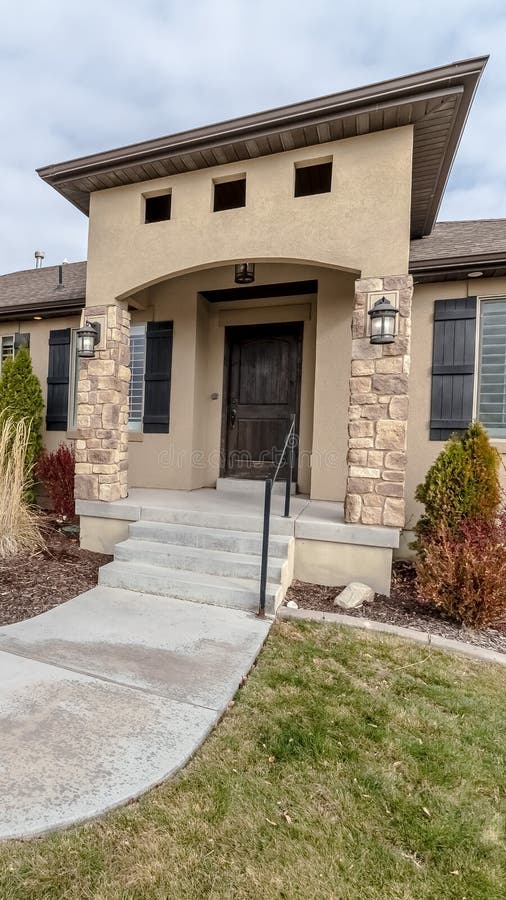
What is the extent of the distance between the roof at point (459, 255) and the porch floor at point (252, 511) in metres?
2.81

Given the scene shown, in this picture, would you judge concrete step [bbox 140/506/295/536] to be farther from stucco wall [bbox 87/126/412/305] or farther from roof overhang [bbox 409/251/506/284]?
roof overhang [bbox 409/251/506/284]

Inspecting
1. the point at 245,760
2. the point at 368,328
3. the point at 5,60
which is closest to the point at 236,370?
the point at 368,328

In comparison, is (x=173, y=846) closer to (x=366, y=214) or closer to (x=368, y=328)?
(x=368, y=328)

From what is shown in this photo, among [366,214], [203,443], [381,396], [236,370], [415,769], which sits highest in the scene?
[366,214]

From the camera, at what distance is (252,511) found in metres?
4.71

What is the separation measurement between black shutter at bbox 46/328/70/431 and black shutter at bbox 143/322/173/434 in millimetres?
1476

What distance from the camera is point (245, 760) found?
1975 mm

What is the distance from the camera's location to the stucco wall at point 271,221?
13.0 ft

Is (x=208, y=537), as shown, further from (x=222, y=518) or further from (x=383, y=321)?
(x=383, y=321)

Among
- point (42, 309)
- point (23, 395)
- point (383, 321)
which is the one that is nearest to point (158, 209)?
point (42, 309)

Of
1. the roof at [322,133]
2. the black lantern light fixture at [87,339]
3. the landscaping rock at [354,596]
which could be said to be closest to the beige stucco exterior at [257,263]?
the roof at [322,133]

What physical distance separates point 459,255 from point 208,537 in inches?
156

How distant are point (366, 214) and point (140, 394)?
152 inches

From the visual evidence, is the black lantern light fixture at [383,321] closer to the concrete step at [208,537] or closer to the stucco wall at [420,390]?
the stucco wall at [420,390]
